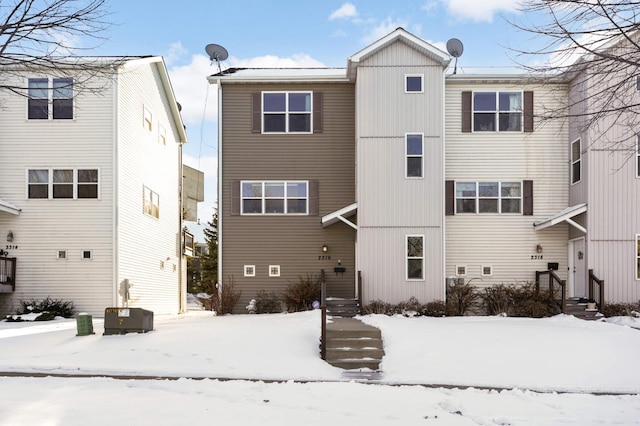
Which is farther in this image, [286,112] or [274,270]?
[286,112]

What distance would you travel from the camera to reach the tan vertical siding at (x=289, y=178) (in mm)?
16922

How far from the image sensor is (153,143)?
2097 cm

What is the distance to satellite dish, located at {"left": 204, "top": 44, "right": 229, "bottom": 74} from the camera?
18116mm

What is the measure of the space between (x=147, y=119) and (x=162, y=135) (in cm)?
215

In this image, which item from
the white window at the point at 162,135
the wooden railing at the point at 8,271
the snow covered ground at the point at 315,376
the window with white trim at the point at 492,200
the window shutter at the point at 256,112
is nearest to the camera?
the snow covered ground at the point at 315,376

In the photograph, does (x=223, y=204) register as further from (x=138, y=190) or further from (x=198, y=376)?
(x=198, y=376)

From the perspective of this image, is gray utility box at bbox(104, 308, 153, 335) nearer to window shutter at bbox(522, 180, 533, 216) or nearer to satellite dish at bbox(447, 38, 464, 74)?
window shutter at bbox(522, 180, 533, 216)

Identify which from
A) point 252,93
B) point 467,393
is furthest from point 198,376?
point 252,93

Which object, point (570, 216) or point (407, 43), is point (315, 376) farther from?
point (407, 43)

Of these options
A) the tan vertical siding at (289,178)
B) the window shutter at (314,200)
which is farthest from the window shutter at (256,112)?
the window shutter at (314,200)

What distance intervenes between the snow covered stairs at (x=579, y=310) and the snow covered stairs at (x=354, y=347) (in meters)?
6.53

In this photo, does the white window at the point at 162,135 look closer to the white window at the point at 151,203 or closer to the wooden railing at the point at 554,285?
the white window at the point at 151,203

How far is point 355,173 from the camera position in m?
17.2

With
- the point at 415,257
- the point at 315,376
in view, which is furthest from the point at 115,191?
the point at 315,376
